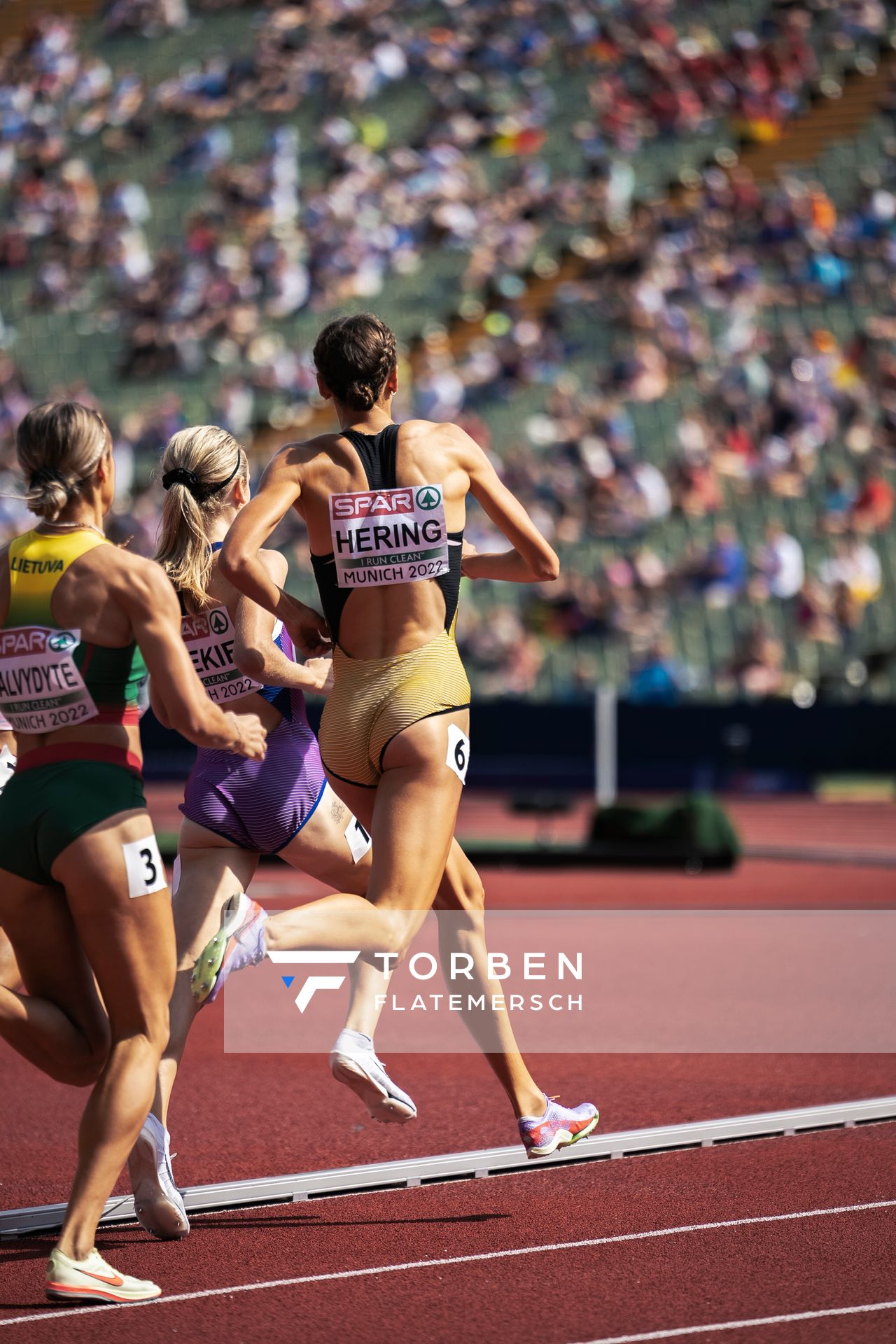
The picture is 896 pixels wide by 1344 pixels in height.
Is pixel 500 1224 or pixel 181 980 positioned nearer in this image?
pixel 500 1224

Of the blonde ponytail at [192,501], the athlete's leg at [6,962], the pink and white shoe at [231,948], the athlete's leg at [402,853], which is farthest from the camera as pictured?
the athlete's leg at [6,962]

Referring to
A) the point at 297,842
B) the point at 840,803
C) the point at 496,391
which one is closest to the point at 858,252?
the point at 496,391

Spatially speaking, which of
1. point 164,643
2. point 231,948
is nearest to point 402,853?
point 231,948

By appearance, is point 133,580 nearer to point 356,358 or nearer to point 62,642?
point 62,642

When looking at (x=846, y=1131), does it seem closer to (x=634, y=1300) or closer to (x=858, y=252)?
(x=634, y=1300)

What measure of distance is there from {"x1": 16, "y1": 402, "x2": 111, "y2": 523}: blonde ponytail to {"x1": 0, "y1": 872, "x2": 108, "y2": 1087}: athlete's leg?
88 centimetres

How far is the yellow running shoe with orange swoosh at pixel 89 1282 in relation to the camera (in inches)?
155

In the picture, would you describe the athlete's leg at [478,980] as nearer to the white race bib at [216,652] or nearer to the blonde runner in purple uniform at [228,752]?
the blonde runner in purple uniform at [228,752]

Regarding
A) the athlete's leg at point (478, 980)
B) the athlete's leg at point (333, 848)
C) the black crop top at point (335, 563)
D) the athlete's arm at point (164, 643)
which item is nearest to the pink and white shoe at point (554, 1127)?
the athlete's leg at point (478, 980)

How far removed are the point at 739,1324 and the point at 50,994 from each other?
173cm

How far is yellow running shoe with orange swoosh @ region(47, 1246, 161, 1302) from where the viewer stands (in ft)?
12.9

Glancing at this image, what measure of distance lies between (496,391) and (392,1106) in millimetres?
18293

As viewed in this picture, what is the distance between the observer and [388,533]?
4.75 m

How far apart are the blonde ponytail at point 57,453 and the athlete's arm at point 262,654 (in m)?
0.74
